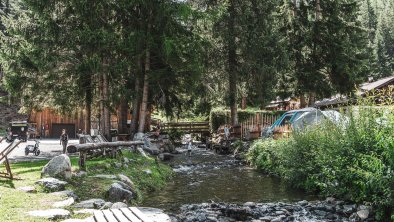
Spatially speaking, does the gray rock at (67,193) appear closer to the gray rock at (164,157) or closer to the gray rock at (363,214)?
the gray rock at (363,214)

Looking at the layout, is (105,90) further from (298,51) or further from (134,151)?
(298,51)

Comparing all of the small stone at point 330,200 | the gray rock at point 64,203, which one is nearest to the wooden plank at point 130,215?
the gray rock at point 64,203

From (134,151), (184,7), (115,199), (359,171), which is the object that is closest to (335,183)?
(359,171)

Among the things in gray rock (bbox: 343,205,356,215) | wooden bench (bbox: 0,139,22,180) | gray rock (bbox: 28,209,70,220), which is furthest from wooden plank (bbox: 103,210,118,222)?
gray rock (bbox: 343,205,356,215)

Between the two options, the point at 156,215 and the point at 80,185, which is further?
the point at 80,185

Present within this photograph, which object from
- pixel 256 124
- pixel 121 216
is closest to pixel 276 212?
pixel 121 216

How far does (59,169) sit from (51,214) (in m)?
3.34

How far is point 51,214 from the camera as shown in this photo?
24.3ft

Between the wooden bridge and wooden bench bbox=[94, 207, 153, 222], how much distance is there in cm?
2869

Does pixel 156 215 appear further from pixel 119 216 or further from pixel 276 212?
pixel 276 212

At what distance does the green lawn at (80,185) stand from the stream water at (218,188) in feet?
2.10

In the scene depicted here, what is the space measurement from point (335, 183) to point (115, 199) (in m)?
6.13

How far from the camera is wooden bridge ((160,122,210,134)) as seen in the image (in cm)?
3759

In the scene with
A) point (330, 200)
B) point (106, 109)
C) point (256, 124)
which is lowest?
point (330, 200)
